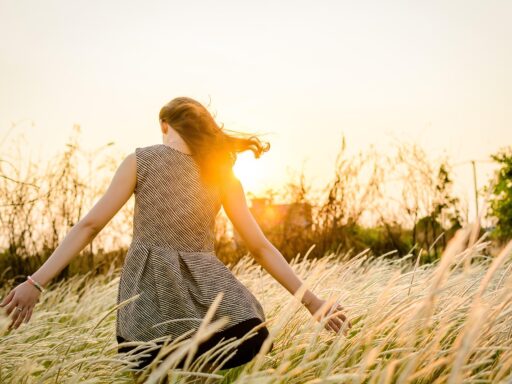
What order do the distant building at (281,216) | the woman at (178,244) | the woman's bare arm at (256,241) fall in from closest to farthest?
the woman at (178,244) < the woman's bare arm at (256,241) < the distant building at (281,216)

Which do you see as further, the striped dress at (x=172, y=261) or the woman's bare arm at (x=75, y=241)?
the striped dress at (x=172, y=261)

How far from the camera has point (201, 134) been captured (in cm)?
203

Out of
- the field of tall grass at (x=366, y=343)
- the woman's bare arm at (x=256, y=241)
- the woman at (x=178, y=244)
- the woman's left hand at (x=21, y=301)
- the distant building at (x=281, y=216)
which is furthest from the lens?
Answer: the distant building at (x=281, y=216)

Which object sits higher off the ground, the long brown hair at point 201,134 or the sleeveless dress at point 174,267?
the long brown hair at point 201,134

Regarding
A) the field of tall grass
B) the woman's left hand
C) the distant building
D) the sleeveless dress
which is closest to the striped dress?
the sleeveless dress

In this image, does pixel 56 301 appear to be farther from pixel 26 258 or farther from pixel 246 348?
pixel 246 348

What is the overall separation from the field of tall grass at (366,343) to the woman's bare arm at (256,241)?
131mm

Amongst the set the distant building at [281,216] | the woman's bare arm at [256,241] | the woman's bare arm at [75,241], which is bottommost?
the distant building at [281,216]

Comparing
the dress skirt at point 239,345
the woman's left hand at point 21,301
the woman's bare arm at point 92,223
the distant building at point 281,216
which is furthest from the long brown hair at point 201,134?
the distant building at point 281,216

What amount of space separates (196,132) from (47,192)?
379 centimetres

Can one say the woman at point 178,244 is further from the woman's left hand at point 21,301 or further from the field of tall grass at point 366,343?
the field of tall grass at point 366,343

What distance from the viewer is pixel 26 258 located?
206 inches

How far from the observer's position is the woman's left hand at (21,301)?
164 centimetres

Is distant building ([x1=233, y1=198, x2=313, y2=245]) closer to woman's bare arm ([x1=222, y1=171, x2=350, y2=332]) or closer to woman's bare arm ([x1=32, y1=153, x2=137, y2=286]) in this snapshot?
woman's bare arm ([x1=222, y1=171, x2=350, y2=332])
